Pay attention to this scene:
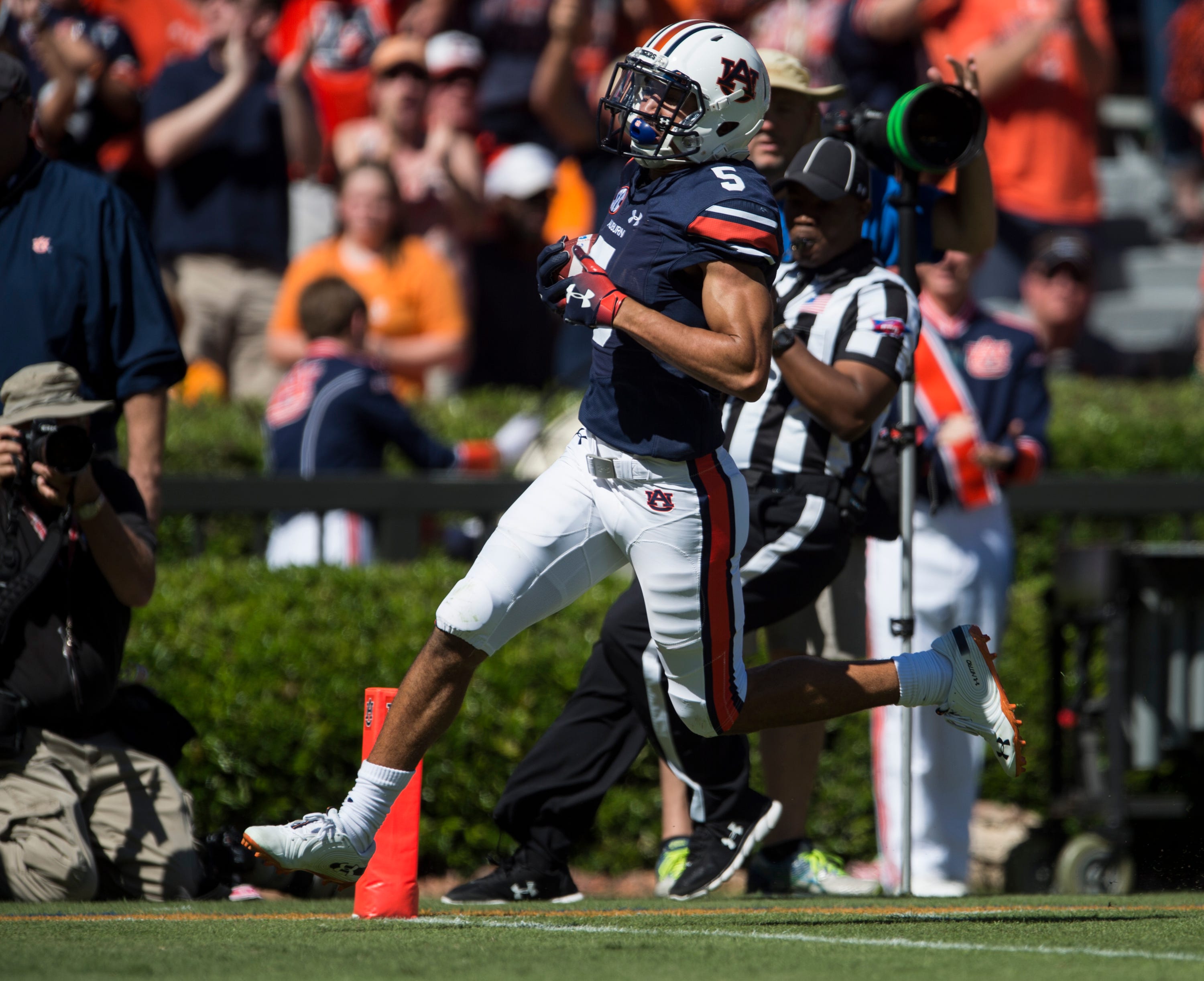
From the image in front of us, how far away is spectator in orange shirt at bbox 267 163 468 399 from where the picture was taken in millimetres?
9922

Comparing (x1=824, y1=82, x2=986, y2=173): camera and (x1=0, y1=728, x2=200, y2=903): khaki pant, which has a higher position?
(x1=824, y1=82, x2=986, y2=173): camera

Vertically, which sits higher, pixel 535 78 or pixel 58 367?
pixel 535 78

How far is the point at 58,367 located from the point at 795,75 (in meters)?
2.66

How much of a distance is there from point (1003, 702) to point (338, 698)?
3122mm

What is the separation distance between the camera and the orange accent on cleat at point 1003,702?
4703mm

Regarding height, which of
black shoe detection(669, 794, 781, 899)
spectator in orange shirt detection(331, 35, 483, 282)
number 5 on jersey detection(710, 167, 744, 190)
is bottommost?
black shoe detection(669, 794, 781, 899)

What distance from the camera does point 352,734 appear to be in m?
6.98

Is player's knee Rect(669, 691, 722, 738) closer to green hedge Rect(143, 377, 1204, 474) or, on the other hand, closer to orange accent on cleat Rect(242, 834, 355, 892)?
orange accent on cleat Rect(242, 834, 355, 892)

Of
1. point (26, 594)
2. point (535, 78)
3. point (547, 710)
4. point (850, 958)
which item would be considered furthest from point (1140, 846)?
point (535, 78)

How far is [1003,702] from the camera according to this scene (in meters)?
4.75

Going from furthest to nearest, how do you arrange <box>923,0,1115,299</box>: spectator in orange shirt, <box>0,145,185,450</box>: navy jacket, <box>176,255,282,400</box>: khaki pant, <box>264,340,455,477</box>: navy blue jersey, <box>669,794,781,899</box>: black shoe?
1. <box>923,0,1115,299</box>: spectator in orange shirt
2. <box>176,255,282,400</box>: khaki pant
3. <box>264,340,455,477</box>: navy blue jersey
4. <box>0,145,185,450</box>: navy jacket
5. <box>669,794,781,899</box>: black shoe

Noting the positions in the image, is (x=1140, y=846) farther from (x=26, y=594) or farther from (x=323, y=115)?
(x=323, y=115)

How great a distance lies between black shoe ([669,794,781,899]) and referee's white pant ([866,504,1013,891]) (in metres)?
0.75

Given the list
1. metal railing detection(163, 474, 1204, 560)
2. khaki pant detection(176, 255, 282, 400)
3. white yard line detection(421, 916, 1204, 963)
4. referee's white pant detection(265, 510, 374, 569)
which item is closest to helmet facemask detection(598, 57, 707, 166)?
white yard line detection(421, 916, 1204, 963)
